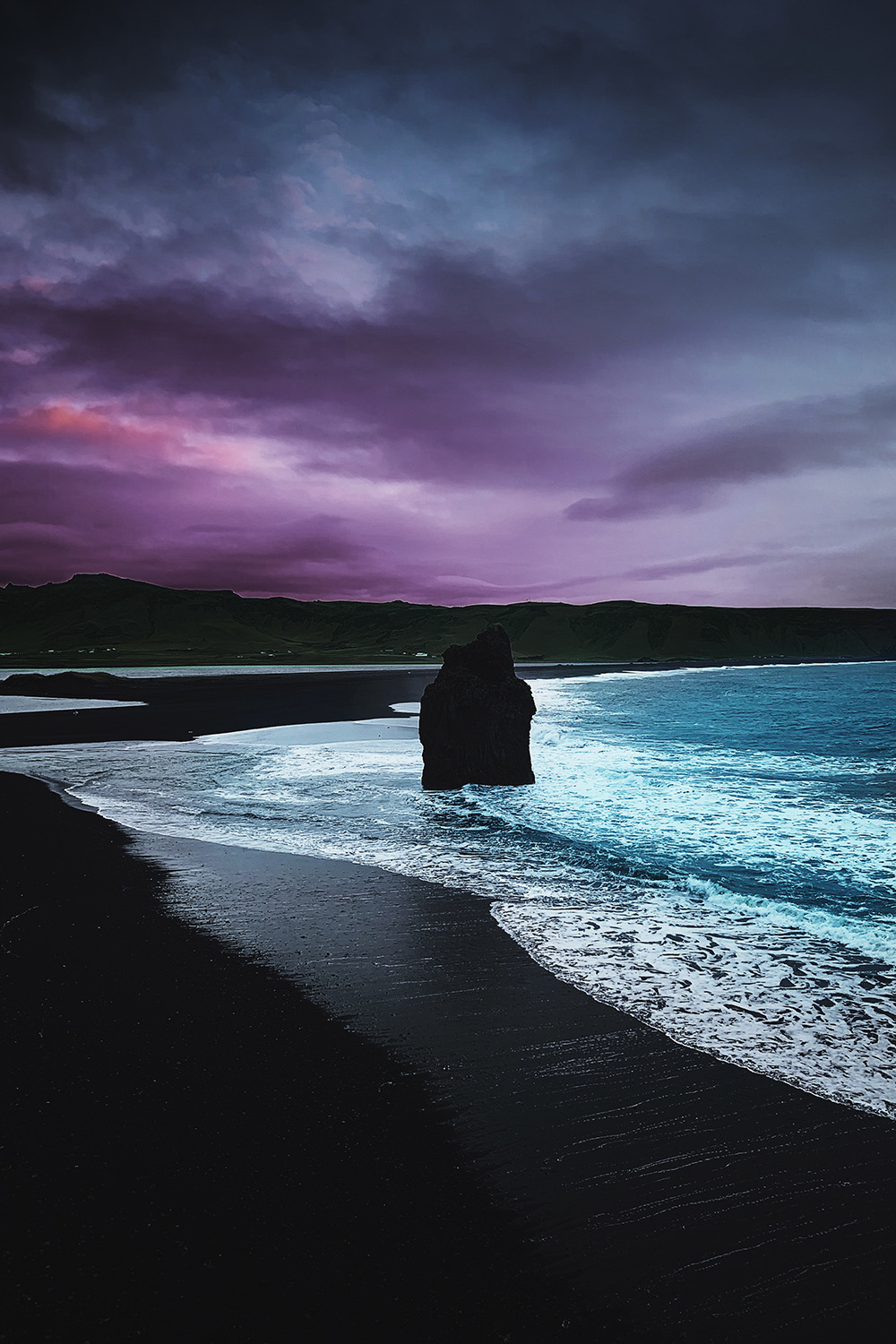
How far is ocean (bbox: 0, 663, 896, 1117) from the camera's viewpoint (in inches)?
210

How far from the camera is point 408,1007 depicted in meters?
5.39

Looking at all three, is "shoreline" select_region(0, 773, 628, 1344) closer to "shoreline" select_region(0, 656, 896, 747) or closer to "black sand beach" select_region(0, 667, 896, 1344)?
"black sand beach" select_region(0, 667, 896, 1344)

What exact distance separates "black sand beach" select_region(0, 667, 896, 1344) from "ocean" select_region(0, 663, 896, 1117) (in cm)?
79

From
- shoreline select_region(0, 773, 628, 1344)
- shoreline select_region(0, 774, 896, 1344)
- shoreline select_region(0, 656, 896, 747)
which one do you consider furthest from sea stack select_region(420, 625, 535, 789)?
shoreline select_region(0, 656, 896, 747)

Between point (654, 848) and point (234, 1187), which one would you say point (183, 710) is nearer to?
point (654, 848)

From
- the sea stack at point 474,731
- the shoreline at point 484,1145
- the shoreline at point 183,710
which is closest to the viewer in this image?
the shoreline at point 484,1145

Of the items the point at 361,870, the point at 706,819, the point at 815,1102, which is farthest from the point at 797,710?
the point at 815,1102

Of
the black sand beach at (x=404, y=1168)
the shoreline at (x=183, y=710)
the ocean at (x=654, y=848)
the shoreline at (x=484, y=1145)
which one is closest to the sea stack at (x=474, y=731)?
the ocean at (x=654, y=848)

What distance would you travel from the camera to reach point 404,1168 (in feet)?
11.6

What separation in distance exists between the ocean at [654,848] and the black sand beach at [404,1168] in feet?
2.59

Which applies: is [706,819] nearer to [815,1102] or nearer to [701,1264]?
[815,1102]

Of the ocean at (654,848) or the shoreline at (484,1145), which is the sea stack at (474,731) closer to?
the ocean at (654,848)

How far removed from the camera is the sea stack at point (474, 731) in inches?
619

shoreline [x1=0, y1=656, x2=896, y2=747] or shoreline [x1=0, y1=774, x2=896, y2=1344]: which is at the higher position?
shoreline [x1=0, y1=656, x2=896, y2=747]
